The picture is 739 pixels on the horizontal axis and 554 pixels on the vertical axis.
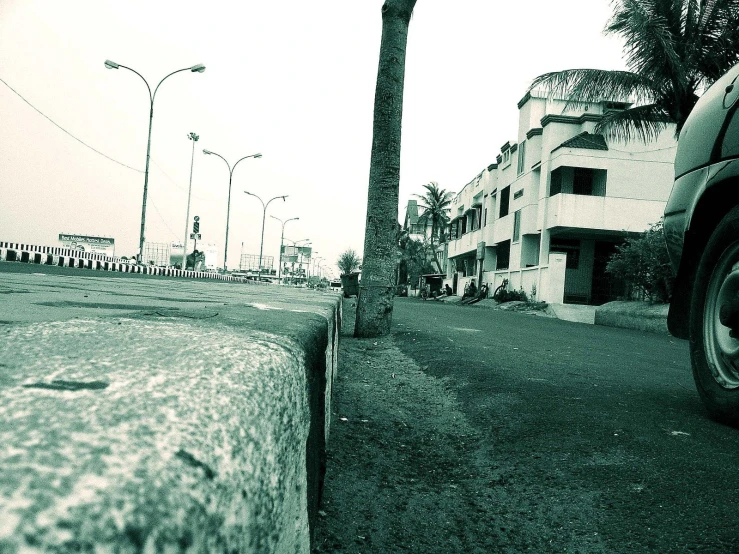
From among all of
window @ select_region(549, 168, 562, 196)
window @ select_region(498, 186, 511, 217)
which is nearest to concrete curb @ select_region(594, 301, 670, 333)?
window @ select_region(549, 168, 562, 196)

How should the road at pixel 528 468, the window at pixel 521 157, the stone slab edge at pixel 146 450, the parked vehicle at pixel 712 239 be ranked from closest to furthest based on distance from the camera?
1. the stone slab edge at pixel 146 450
2. the road at pixel 528 468
3. the parked vehicle at pixel 712 239
4. the window at pixel 521 157

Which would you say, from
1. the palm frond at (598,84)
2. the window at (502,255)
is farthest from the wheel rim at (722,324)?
the window at (502,255)

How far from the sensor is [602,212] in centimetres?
2380

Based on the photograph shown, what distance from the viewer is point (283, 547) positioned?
0.73 m

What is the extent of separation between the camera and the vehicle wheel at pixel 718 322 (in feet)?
8.55

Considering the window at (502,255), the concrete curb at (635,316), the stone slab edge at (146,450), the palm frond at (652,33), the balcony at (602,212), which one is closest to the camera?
the stone slab edge at (146,450)

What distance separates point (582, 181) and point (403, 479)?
86.7 ft

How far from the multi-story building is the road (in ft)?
61.8

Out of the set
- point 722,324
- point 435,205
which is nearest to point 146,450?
point 722,324

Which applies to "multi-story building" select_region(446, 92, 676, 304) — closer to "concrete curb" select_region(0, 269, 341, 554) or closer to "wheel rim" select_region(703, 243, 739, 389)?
"wheel rim" select_region(703, 243, 739, 389)

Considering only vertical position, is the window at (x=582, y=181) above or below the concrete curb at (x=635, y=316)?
above

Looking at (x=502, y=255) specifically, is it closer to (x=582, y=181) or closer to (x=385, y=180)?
(x=582, y=181)

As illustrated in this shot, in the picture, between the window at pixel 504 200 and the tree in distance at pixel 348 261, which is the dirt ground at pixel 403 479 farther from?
the tree in distance at pixel 348 261

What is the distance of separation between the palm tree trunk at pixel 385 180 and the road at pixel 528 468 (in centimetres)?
328
